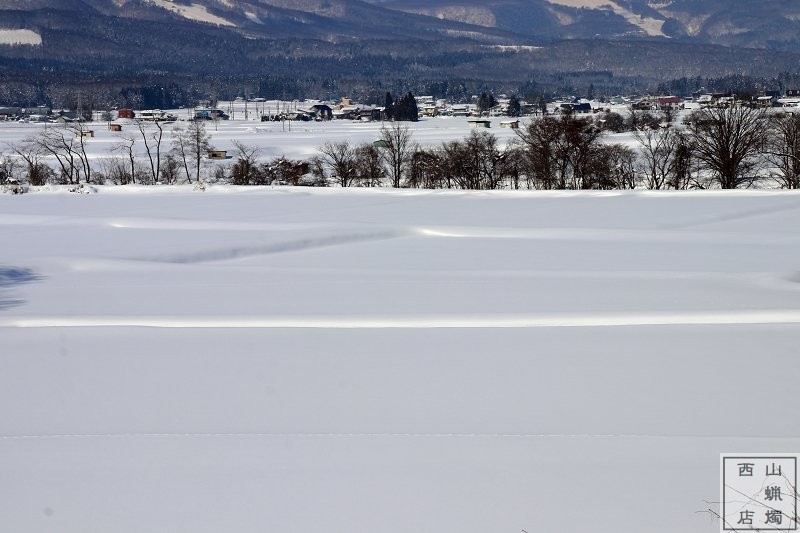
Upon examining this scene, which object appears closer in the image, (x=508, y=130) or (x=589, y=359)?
(x=589, y=359)

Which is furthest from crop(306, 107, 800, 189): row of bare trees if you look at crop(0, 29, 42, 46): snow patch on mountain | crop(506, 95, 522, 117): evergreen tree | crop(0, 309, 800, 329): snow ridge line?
crop(0, 29, 42, 46): snow patch on mountain

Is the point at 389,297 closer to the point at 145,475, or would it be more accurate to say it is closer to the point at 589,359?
the point at 589,359

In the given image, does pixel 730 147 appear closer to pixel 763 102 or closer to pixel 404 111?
pixel 763 102

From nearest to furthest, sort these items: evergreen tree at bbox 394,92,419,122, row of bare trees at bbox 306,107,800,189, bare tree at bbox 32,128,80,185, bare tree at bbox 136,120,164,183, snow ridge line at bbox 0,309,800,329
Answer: snow ridge line at bbox 0,309,800,329 → row of bare trees at bbox 306,107,800,189 → bare tree at bbox 32,128,80,185 → bare tree at bbox 136,120,164,183 → evergreen tree at bbox 394,92,419,122

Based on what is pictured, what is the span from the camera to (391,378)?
7176 mm

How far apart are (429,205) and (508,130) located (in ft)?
118

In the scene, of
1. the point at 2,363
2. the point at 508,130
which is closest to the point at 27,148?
the point at 508,130

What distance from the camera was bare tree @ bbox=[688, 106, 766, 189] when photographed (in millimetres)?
25531

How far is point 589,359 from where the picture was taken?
7.64 m

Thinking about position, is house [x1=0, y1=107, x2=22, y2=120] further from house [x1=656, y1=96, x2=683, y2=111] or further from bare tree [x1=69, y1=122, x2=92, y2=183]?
house [x1=656, y1=96, x2=683, y2=111]

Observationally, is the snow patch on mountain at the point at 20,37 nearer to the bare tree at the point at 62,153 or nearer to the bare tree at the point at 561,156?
the bare tree at the point at 62,153

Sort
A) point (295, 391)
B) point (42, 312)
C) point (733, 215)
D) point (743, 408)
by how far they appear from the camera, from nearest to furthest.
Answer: point (743, 408)
point (295, 391)
point (42, 312)
point (733, 215)

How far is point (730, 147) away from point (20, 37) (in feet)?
580

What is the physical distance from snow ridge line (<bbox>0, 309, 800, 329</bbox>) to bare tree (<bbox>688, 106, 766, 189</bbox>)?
17.3 meters
